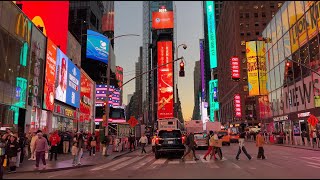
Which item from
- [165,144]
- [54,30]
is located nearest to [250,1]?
[54,30]

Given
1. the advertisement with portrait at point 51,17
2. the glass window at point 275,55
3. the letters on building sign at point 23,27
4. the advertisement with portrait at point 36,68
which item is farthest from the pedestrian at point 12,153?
the glass window at point 275,55

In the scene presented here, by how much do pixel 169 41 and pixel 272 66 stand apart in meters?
51.3

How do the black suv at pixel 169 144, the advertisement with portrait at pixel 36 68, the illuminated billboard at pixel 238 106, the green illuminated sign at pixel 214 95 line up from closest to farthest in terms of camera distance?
the black suv at pixel 169 144 < the advertisement with portrait at pixel 36 68 < the illuminated billboard at pixel 238 106 < the green illuminated sign at pixel 214 95

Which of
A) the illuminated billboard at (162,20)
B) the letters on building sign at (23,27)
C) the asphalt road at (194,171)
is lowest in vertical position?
the asphalt road at (194,171)

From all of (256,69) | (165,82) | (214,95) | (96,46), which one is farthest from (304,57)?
(214,95)

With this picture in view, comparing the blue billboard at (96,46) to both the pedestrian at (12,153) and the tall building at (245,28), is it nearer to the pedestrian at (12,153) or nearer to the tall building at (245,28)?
the tall building at (245,28)

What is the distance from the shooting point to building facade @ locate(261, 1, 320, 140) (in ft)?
140

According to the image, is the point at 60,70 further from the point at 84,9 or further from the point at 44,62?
the point at 84,9

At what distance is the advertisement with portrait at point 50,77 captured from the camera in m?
28.5

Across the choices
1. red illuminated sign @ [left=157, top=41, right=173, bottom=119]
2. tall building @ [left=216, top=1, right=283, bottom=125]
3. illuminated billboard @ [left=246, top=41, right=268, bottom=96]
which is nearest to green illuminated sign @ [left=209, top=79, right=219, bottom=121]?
tall building @ [left=216, top=1, right=283, bottom=125]

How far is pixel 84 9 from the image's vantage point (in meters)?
A: 89.0

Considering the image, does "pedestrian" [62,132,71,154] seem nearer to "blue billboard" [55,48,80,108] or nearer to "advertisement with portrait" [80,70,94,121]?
"blue billboard" [55,48,80,108]

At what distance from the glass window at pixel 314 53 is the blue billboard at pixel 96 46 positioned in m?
43.7

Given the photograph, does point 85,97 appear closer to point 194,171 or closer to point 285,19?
point 194,171
